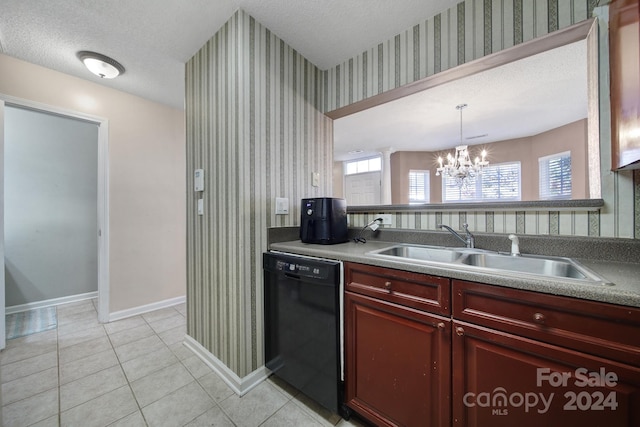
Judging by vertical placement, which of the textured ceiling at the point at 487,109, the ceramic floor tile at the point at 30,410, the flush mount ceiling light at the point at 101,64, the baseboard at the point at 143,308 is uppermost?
the textured ceiling at the point at 487,109

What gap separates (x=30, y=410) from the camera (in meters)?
1.25

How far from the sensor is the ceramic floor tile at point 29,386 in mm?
1346

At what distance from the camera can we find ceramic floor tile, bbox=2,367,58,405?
53.0 inches

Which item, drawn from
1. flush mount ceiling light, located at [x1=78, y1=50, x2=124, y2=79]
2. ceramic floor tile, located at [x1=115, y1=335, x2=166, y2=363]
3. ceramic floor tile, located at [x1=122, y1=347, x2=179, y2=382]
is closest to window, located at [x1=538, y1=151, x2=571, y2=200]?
ceramic floor tile, located at [x1=122, y1=347, x2=179, y2=382]

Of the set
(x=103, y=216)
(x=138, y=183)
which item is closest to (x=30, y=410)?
(x=103, y=216)

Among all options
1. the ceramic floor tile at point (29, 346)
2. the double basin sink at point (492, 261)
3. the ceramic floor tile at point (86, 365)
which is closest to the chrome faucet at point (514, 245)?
the double basin sink at point (492, 261)

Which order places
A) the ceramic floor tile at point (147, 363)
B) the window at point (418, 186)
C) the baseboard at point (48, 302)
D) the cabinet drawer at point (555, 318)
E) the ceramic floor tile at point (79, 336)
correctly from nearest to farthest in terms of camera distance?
the cabinet drawer at point (555, 318) < the ceramic floor tile at point (147, 363) < the ceramic floor tile at point (79, 336) < the baseboard at point (48, 302) < the window at point (418, 186)

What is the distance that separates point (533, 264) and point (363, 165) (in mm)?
4190

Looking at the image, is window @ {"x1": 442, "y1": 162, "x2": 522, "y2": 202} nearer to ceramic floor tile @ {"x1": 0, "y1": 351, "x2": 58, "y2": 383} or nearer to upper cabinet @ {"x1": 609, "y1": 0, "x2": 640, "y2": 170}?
upper cabinet @ {"x1": 609, "y1": 0, "x2": 640, "y2": 170}

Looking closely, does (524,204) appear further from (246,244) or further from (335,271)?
(246,244)

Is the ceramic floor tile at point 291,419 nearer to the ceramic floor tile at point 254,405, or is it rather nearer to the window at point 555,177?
the ceramic floor tile at point 254,405

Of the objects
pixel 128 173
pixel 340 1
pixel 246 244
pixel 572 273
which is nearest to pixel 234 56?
pixel 340 1

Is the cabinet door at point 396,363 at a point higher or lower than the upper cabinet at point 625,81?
lower

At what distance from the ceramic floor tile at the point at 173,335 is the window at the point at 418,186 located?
425 centimetres
